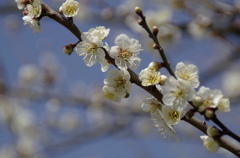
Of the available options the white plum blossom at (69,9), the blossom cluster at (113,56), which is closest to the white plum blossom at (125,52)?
the blossom cluster at (113,56)

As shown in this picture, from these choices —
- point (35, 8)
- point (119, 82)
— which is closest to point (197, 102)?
point (119, 82)

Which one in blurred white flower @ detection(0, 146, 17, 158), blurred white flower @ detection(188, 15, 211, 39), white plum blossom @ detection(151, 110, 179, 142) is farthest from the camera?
blurred white flower @ detection(0, 146, 17, 158)

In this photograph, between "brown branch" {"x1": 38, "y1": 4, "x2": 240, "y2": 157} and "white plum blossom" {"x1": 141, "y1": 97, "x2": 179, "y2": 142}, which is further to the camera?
"white plum blossom" {"x1": 141, "y1": 97, "x2": 179, "y2": 142}

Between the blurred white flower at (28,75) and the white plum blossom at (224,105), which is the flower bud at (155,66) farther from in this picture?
the blurred white flower at (28,75)

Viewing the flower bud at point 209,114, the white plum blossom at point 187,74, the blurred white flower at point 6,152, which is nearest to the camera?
the flower bud at point 209,114

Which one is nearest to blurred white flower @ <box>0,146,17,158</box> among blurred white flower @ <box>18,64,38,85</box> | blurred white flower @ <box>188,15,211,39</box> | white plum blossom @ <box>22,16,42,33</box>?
blurred white flower @ <box>18,64,38,85</box>

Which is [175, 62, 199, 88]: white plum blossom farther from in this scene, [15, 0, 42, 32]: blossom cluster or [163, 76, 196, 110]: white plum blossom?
[15, 0, 42, 32]: blossom cluster

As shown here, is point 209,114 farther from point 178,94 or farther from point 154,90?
point 154,90

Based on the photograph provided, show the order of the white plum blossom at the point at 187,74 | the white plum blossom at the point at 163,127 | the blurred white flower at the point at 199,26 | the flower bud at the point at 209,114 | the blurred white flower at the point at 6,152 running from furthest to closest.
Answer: the blurred white flower at the point at 6,152 → the blurred white flower at the point at 199,26 → the white plum blossom at the point at 163,127 → the white plum blossom at the point at 187,74 → the flower bud at the point at 209,114
